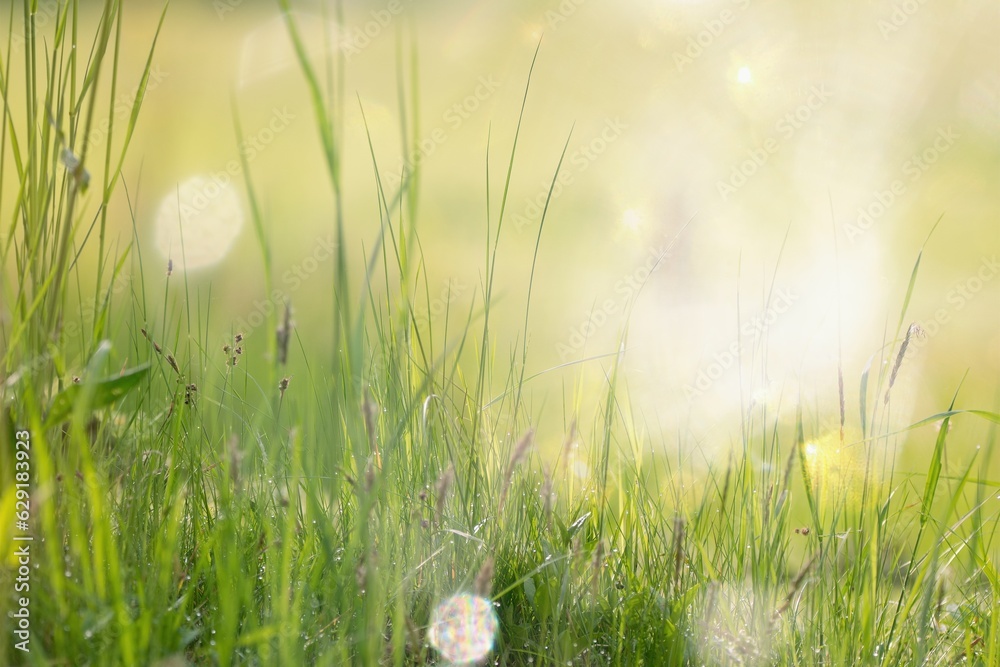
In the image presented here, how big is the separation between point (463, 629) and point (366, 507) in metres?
0.41

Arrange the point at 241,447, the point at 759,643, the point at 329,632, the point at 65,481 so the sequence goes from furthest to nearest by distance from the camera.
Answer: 1. the point at 241,447
2. the point at 759,643
3. the point at 329,632
4. the point at 65,481

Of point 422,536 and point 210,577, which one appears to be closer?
point 210,577

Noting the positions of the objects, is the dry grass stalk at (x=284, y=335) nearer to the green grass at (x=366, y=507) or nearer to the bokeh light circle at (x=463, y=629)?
the green grass at (x=366, y=507)

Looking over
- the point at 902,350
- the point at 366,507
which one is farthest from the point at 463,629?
the point at 902,350

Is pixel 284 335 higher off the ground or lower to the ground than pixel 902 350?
higher

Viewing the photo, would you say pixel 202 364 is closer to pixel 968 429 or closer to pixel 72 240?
pixel 72 240

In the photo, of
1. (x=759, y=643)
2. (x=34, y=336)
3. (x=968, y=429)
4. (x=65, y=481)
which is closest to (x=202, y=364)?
(x=34, y=336)

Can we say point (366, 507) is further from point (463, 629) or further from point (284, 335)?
point (463, 629)

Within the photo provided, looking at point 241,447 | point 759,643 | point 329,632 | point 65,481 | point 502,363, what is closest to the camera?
point 65,481

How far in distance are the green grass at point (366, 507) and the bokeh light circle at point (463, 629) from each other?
33 millimetres

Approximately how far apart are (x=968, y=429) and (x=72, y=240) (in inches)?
78.9

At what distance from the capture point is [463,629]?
3.55ft

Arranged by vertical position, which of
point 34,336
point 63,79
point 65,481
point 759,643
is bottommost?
point 759,643

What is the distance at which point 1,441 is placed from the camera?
0.92 meters
